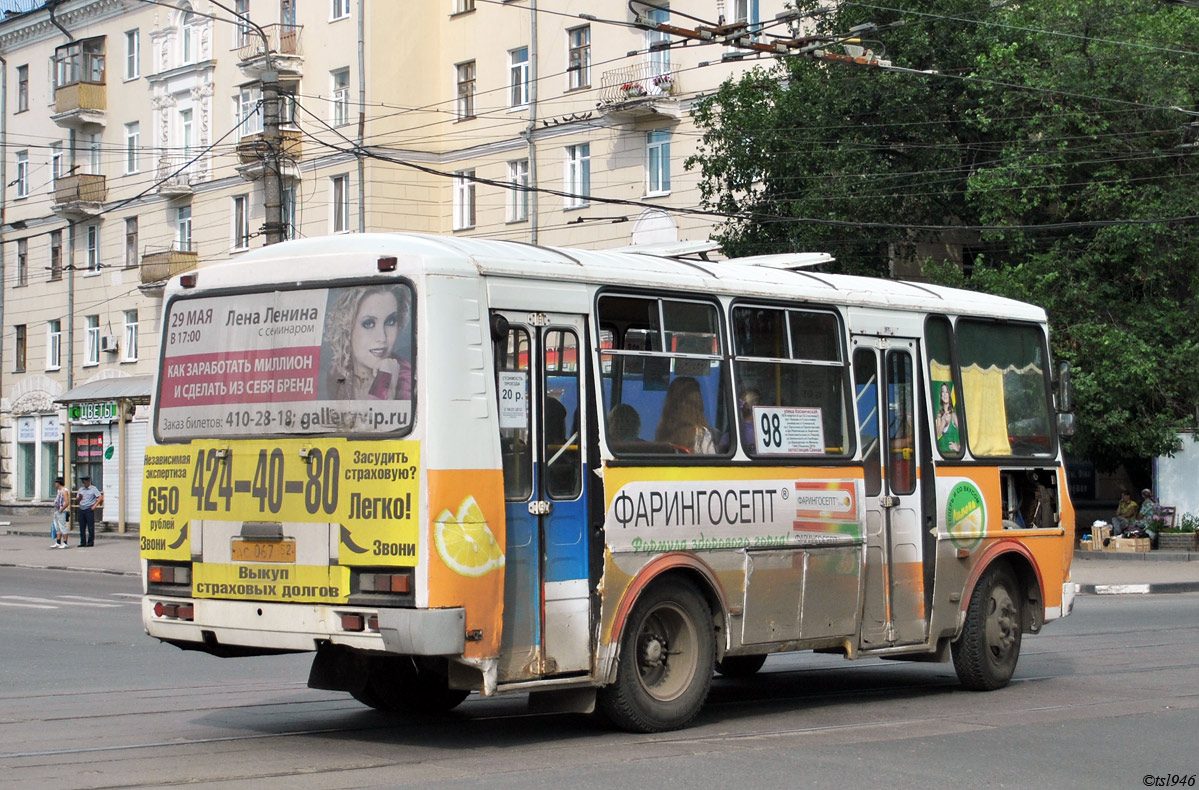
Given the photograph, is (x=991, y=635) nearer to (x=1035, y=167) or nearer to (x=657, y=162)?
(x=1035, y=167)

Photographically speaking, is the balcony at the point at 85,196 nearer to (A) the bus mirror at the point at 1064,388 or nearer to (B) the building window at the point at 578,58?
(B) the building window at the point at 578,58

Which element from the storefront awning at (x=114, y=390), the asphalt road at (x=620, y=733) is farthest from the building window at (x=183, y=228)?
the asphalt road at (x=620, y=733)

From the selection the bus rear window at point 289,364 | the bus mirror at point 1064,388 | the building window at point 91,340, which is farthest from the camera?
the building window at point 91,340

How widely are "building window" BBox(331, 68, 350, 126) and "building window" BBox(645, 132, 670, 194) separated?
9.85m

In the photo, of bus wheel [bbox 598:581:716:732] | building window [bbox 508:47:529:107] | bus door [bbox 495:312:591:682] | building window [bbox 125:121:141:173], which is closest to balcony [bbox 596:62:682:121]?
building window [bbox 508:47:529:107]

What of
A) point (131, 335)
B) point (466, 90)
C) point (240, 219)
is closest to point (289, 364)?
point (466, 90)

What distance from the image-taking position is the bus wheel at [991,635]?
474 inches

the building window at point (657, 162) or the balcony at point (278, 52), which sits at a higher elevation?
the balcony at point (278, 52)

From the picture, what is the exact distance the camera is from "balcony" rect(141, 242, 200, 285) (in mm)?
48562

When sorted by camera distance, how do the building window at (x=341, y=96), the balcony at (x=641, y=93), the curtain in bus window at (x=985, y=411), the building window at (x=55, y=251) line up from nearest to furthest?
1. the curtain in bus window at (x=985, y=411)
2. the balcony at (x=641, y=93)
3. the building window at (x=341, y=96)
4. the building window at (x=55, y=251)

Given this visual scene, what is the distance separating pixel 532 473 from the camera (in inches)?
352

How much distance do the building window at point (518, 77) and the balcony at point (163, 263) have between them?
493 inches

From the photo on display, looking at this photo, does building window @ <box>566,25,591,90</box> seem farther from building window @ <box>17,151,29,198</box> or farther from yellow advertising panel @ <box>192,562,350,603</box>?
yellow advertising panel @ <box>192,562,350,603</box>

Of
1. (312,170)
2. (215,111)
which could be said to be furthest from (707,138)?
(215,111)
